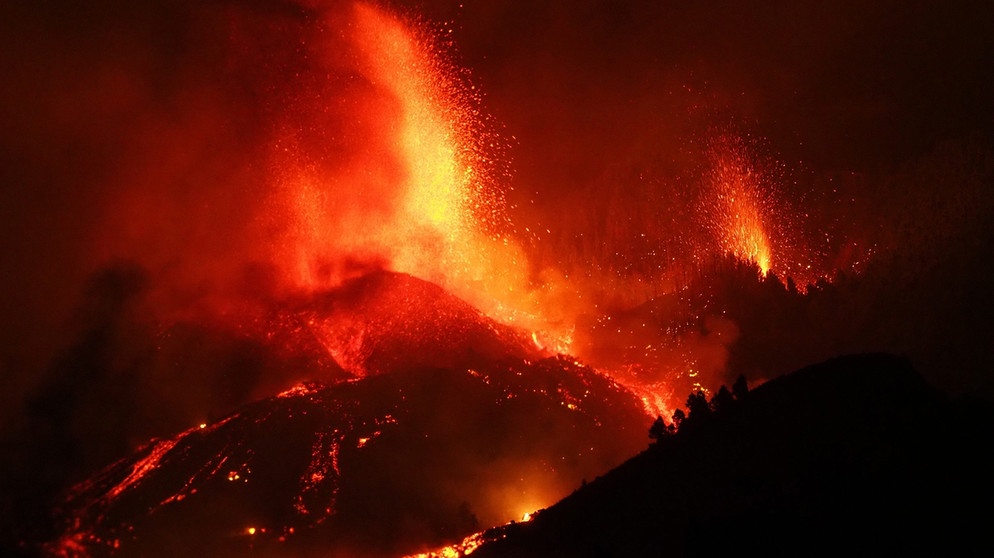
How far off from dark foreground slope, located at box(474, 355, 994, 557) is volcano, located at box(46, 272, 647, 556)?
533 inches

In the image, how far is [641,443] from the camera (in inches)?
2876

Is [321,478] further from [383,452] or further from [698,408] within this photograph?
[698,408]

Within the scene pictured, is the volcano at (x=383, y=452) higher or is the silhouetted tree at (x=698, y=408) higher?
the volcano at (x=383, y=452)

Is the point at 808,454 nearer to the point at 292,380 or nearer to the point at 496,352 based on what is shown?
the point at 496,352

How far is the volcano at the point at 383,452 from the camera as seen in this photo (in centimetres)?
5128

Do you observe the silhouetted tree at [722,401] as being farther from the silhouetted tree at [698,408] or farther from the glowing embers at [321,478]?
the glowing embers at [321,478]

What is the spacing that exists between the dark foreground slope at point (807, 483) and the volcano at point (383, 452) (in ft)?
44.4

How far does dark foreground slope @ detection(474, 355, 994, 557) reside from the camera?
95.9 feet

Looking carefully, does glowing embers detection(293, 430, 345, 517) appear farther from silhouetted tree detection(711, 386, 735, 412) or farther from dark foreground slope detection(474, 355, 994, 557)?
silhouetted tree detection(711, 386, 735, 412)

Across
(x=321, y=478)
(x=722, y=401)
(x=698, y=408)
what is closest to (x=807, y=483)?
(x=722, y=401)

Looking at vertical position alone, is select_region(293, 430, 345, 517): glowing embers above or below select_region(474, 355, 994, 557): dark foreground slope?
above

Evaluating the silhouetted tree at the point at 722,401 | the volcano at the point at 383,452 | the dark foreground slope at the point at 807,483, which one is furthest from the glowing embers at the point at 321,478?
the silhouetted tree at the point at 722,401

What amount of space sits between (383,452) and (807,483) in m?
37.0

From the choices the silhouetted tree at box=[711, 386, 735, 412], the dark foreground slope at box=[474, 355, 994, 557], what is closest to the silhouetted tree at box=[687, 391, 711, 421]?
the silhouetted tree at box=[711, 386, 735, 412]
